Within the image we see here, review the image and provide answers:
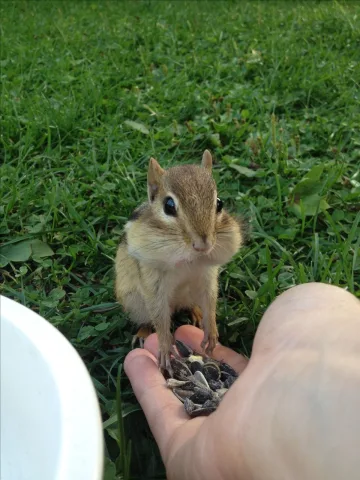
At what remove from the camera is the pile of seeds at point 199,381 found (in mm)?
1441

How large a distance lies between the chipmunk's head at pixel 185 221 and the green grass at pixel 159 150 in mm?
280

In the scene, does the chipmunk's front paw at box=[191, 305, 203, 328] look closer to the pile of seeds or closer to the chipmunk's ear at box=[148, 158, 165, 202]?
the pile of seeds

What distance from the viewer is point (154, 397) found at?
1466 mm

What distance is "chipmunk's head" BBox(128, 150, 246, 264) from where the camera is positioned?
144 centimetres

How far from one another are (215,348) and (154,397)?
304 millimetres

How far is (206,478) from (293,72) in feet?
8.72

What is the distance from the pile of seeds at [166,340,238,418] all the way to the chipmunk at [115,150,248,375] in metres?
0.05

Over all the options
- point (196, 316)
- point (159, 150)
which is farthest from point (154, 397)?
point (159, 150)

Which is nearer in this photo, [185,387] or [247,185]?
[185,387]

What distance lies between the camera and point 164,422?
1366 mm

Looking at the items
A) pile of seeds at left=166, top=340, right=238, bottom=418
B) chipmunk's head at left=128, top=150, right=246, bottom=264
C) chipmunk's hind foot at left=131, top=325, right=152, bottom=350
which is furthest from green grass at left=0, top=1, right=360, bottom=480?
chipmunk's head at left=128, top=150, right=246, bottom=264

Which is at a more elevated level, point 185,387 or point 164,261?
point 164,261

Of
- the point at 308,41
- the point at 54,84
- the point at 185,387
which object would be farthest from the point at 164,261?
the point at 308,41

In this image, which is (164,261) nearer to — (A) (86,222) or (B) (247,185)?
(A) (86,222)
